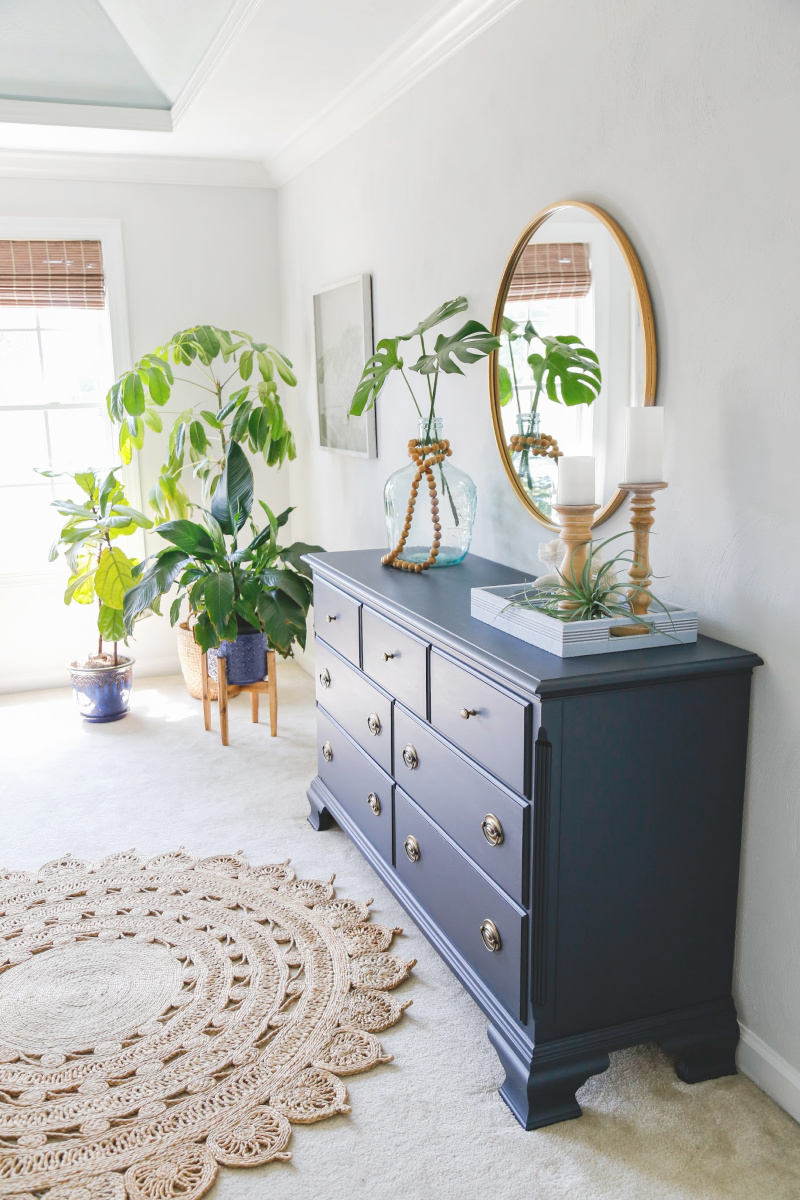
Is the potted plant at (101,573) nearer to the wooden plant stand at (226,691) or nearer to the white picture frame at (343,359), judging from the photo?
the wooden plant stand at (226,691)

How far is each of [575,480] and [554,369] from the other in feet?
1.93

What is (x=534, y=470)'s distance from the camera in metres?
2.60

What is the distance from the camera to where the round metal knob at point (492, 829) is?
1.93m

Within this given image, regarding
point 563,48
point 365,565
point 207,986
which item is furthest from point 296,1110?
point 563,48

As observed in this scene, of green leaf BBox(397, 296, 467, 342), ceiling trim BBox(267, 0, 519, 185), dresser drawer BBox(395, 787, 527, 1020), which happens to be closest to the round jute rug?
dresser drawer BBox(395, 787, 527, 1020)

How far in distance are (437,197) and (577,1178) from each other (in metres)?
2.65

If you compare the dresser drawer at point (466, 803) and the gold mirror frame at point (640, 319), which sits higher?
the gold mirror frame at point (640, 319)

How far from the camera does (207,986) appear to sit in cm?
235

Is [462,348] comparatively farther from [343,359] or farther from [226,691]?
[226,691]

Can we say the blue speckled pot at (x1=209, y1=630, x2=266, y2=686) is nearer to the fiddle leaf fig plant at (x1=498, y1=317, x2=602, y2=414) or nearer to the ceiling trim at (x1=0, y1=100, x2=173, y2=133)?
the fiddle leaf fig plant at (x1=498, y1=317, x2=602, y2=414)

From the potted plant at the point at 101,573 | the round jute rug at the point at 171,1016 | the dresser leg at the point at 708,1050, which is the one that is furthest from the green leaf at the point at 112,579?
the dresser leg at the point at 708,1050

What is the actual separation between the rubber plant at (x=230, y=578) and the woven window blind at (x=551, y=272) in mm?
1637

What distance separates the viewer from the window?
467cm

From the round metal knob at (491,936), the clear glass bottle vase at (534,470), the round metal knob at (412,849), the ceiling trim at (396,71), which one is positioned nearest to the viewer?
the round metal knob at (491,936)
